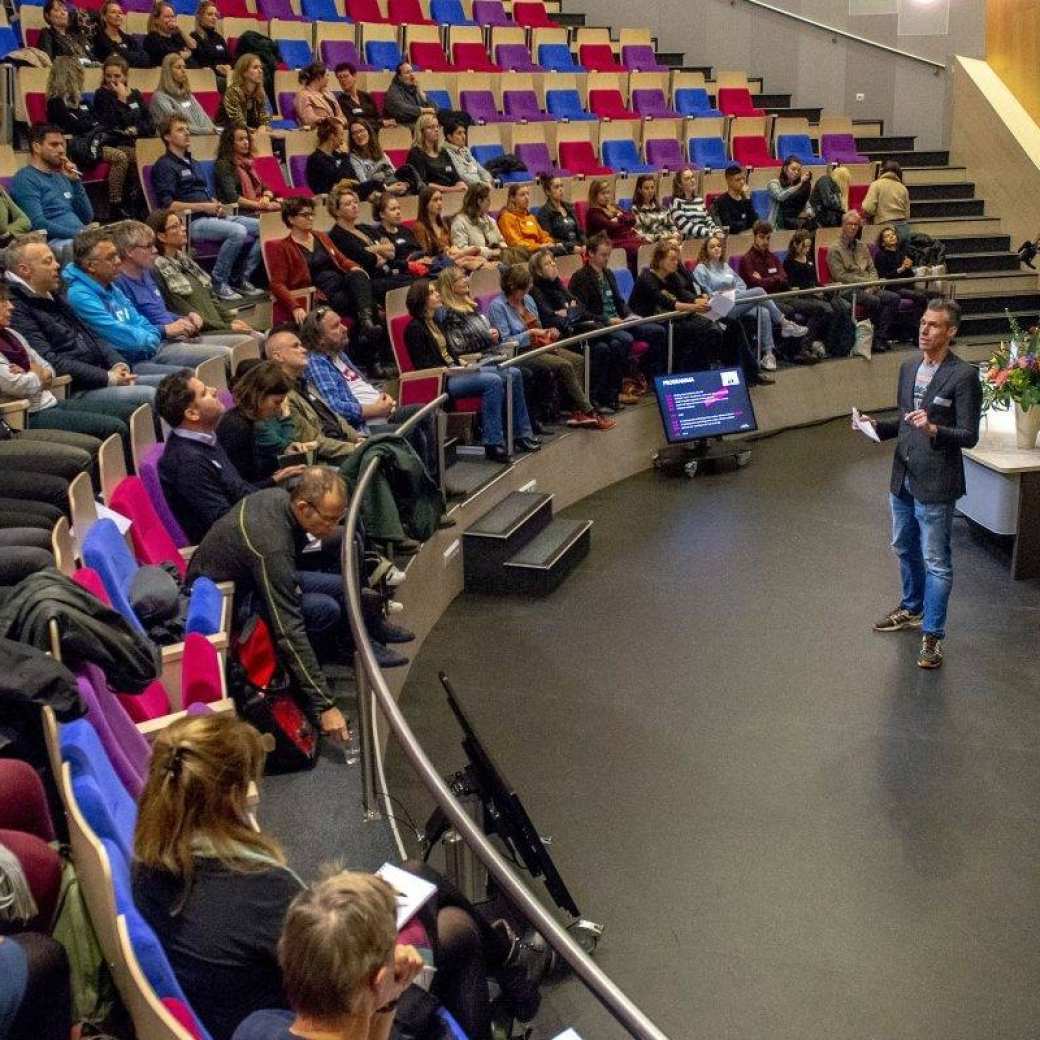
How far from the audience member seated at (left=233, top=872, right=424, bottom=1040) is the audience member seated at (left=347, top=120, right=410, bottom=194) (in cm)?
654

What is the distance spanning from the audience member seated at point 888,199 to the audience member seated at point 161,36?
5392 millimetres

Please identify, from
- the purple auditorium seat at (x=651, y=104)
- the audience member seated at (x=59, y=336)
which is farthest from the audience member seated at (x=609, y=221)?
the audience member seated at (x=59, y=336)

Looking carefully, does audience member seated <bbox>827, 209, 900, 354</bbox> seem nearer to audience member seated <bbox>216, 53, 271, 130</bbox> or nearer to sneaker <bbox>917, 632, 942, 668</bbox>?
audience member seated <bbox>216, 53, 271, 130</bbox>

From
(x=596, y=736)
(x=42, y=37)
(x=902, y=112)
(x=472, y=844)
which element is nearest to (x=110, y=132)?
(x=42, y=37)

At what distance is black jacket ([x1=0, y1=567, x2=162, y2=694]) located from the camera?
9.20ft

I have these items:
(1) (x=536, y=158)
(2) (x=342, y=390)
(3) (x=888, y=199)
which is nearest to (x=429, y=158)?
(1) (x=536, y=158)

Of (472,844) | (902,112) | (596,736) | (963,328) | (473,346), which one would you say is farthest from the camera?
(902,112)

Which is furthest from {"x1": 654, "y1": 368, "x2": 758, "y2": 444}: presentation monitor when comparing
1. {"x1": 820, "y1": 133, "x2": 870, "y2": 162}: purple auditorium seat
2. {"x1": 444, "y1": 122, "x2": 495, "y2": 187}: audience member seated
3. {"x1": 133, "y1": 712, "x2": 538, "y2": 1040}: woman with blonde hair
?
{"x1": 133, "y1": 712, "x2": 538, "y2": 1040}: woman with blonde hair

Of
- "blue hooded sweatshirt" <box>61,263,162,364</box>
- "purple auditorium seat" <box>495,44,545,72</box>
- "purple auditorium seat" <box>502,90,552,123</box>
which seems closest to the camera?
"blue hooded sweatshirt" <box>61,263,162,364</box>

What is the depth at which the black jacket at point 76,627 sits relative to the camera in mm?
2803

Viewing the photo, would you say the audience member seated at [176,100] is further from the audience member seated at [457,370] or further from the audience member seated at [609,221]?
the audience member seated at [609,221]

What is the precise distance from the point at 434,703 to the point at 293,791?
1386mm

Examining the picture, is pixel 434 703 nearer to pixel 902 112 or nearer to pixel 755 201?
pixel 755 201

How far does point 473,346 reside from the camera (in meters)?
6.94
